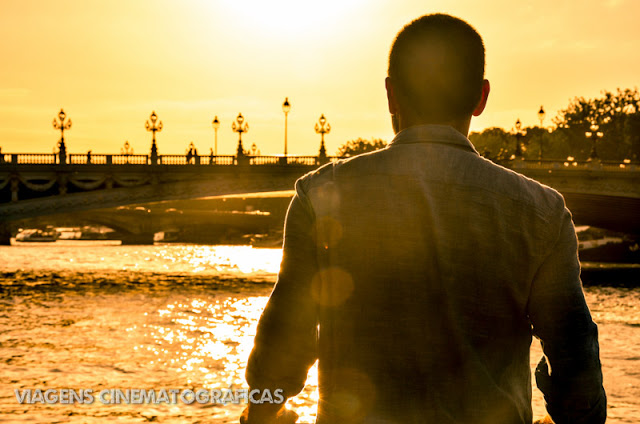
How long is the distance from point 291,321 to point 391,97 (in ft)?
2.02

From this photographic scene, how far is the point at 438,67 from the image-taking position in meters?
2.00

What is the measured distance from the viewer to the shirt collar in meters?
1.99

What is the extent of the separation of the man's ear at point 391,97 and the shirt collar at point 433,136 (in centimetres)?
11

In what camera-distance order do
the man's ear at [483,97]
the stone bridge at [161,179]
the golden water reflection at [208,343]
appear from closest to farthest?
the man's ear at [483,97], the golden water reflection at [208,343], the stone bridge at [161,179]

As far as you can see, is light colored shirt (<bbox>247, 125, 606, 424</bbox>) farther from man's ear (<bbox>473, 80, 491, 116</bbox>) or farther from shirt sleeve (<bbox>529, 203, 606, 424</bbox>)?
man's ear (<bbox>473, 80, 491, 116</bbox>)

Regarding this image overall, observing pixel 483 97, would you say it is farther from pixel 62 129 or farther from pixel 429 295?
pixel 62 129

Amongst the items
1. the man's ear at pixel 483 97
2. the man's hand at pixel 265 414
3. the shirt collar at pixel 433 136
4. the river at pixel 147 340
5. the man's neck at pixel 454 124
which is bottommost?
the river at pixel 147 340

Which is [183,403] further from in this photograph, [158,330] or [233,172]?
[233,172]

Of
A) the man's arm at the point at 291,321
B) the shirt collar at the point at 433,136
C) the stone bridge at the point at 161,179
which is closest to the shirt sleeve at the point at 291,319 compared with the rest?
the man's arm at the point at 291,321

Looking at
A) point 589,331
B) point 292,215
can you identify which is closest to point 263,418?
point 292,215

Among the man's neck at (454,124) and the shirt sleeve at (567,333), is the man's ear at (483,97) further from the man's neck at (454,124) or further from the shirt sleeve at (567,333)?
the shirt sleeve at (567,333)

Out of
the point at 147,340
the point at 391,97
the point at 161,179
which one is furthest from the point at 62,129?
the point at 391,97

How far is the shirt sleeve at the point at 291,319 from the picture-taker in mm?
1936

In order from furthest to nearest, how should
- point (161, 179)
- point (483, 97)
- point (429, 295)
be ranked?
point (161, 179) < point (483, 97) < point (429, 295)
